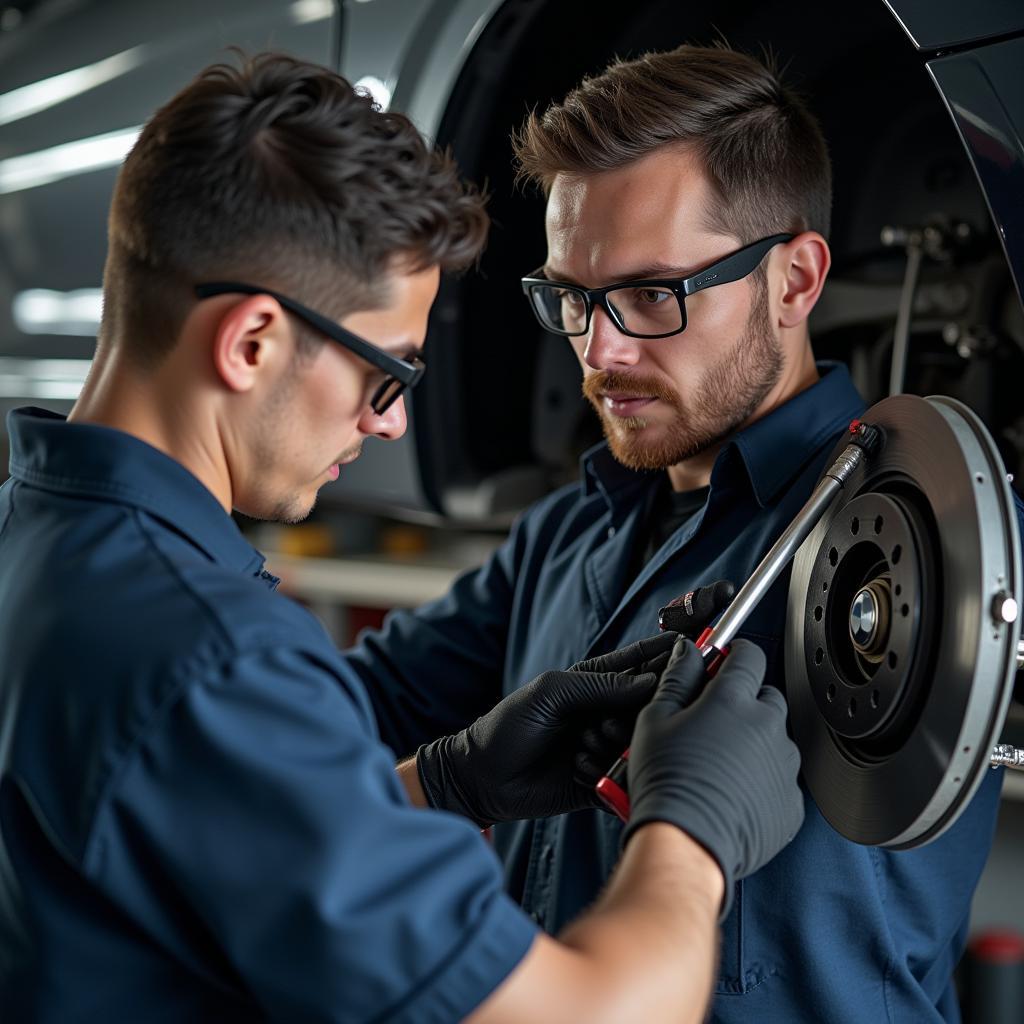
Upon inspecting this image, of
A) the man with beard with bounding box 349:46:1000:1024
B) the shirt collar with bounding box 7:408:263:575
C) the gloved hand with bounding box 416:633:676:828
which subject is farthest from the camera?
the man with beard with bounding box 349:46:1000:1024

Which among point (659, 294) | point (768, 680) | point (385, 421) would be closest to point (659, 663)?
point (768, 680)

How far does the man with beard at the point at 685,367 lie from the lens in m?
1.11

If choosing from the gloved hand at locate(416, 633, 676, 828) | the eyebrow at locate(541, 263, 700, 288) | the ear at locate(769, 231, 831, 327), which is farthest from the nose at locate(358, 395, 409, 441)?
the ear at locate(769, 231, 831, 327)

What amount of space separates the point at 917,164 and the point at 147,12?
1131 mm

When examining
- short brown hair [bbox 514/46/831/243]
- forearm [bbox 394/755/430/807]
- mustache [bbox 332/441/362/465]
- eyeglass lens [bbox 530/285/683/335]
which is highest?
short brown hair [bbox 514/46/831/243]

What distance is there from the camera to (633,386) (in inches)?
48.0

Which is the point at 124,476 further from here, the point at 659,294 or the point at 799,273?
the point at 799,273

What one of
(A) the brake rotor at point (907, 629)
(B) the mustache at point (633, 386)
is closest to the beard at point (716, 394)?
(B) the mustache at point (633, 386)

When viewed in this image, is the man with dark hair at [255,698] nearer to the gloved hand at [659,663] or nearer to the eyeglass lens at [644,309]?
the gloved hand at [659,663]

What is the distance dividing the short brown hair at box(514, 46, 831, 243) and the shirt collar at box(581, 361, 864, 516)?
0.16m

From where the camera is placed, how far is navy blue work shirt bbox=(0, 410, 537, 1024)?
63cm

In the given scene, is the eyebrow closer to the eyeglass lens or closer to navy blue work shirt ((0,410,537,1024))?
the eyeglass lens

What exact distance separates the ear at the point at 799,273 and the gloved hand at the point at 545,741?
1.28ft

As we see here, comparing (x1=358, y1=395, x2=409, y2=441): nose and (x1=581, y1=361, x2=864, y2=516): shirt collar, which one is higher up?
(x1=358, y1=395, x2=409, y2=441): nose
